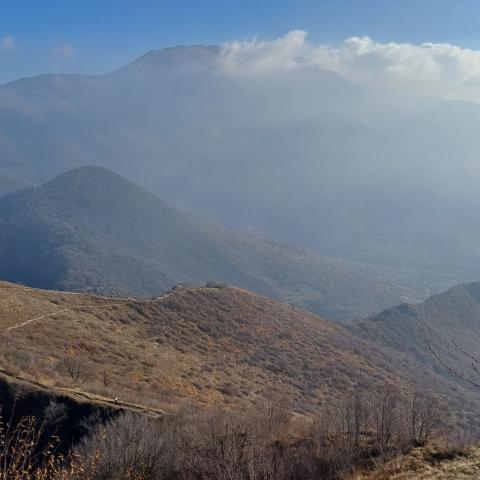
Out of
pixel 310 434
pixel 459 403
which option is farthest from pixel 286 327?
pixel 310 434

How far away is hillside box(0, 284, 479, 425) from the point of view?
38.9m

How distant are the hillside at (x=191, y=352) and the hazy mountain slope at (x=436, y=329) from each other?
20.6 m

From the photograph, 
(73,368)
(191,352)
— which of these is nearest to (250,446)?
(73,368)

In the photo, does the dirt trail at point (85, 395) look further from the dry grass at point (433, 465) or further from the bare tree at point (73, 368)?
the dry grass at point (433, 465)

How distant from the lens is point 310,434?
21.5m

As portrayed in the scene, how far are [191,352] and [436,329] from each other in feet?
293

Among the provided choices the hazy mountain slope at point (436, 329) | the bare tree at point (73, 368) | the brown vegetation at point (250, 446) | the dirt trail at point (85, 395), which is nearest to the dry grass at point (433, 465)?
the brown vegetation at point (250, 446)

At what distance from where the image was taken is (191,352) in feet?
196

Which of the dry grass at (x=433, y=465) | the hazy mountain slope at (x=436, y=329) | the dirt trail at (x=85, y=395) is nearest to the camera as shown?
the dry grass at (x=433, y=465)

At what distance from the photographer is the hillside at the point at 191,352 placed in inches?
1531

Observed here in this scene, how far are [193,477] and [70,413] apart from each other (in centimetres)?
1253

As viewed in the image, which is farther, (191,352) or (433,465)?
(191,352)

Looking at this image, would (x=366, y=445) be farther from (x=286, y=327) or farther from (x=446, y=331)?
(x=446, y=331)

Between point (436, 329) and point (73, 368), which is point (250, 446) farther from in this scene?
point (436, 329)
